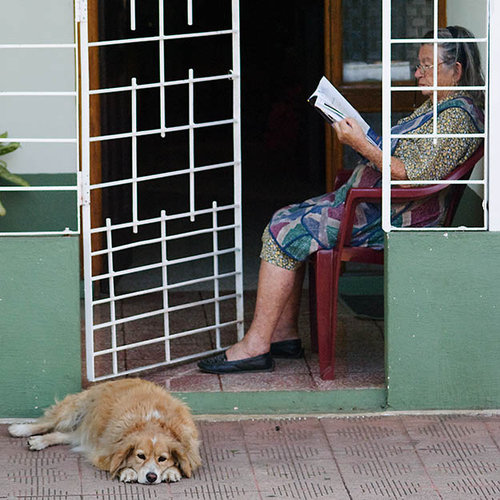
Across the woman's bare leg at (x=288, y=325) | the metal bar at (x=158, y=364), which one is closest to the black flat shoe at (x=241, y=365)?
the metal bar at (x=158, y=364)

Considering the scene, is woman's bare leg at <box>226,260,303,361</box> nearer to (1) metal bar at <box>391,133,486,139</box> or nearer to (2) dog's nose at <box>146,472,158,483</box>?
(1) metal bar at <box>391,133,486,139</box>

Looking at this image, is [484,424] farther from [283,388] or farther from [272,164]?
[272,164]

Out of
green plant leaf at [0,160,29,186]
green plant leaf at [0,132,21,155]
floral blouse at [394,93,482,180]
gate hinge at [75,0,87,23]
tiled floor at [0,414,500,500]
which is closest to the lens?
tiled floor at [0,414,500,500]

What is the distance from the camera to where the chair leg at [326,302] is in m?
5.28

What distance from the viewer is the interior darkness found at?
7.16m

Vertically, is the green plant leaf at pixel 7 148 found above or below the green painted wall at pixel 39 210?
above

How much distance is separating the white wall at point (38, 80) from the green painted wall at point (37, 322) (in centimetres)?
156

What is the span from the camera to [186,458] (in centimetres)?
448

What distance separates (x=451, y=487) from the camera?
444cm

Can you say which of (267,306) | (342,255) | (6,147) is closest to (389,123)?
(342,255)

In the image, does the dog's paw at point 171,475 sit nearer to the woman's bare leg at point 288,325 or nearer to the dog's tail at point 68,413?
the dog's tail at point 68,413

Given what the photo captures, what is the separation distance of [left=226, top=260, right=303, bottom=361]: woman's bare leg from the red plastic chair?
15 cm

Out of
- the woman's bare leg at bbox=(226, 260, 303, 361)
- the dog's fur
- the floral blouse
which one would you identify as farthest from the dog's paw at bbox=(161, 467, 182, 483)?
the floral blouse

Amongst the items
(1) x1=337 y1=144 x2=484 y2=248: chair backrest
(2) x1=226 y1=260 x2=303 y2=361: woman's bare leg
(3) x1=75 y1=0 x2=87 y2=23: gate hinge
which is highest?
(3) x1=75 y1=0 x2=87 y2=23: gate hinge
